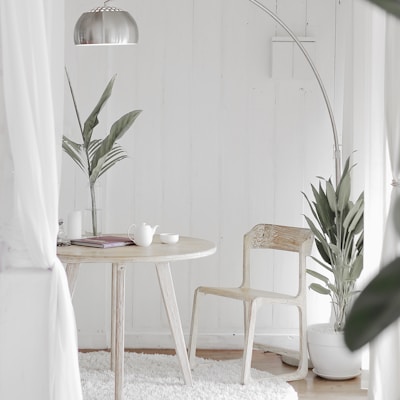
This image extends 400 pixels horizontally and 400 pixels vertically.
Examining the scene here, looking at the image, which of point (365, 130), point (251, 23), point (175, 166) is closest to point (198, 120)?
point (175, 166)

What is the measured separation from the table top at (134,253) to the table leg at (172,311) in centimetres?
12

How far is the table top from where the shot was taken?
338 centimetres

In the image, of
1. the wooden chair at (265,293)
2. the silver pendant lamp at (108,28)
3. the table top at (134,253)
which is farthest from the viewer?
the wooden chair at (265,293)

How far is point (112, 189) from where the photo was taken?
488 centimetres

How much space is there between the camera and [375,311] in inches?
19.5

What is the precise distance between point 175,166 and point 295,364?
137 centimetres

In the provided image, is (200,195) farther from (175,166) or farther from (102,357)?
(102,357)

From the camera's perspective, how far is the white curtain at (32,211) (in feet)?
8.25

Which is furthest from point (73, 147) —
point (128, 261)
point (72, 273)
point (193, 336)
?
point (193, 336)

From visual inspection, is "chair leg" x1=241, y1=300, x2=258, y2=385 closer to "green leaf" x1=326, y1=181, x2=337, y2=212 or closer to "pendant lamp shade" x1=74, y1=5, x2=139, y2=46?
"green leaf" x1=326, y1=181, x2=337, y2=212

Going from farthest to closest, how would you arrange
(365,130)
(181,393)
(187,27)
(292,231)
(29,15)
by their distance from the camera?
(187,27)
(292,231)
(365,130)
(181,393)
(29,15)

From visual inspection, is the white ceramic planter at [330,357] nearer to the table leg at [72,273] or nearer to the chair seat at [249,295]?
the chair seat at [249,295]

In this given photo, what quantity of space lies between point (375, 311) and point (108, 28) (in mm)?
3199

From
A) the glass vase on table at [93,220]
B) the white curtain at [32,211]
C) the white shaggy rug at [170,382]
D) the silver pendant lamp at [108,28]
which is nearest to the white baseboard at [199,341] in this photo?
the white shaggy rug at [170,382]
